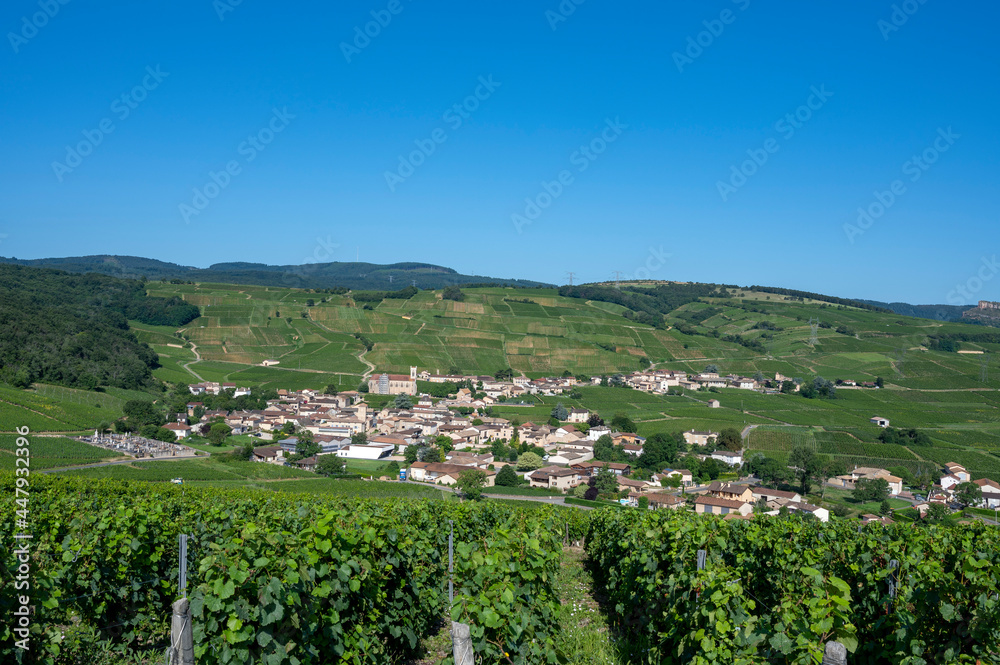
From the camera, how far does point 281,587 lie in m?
4.51

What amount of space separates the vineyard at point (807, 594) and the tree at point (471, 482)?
2656 cm

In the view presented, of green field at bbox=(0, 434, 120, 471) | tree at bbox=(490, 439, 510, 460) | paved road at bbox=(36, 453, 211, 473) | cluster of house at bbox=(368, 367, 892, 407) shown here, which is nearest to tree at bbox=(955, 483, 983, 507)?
tree at bbox=(490, 439, 510, 460)

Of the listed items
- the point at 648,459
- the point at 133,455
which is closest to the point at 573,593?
the point at 133,455

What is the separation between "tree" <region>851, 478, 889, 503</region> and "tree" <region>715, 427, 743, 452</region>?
11.8m

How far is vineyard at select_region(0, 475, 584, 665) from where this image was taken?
461cm

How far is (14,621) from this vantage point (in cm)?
481

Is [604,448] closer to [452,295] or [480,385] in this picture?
[480,385]

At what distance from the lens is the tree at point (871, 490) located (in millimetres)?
37344

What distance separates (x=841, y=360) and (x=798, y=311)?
4205 cm

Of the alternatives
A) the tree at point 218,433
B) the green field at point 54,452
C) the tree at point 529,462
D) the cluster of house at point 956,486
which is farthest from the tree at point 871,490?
the tree at point 218,433

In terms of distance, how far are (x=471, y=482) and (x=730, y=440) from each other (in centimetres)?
2443

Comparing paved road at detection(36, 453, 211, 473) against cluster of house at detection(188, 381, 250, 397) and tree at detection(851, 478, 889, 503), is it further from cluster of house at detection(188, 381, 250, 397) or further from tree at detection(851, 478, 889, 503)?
tree at detection(851, 478, 889, 503)

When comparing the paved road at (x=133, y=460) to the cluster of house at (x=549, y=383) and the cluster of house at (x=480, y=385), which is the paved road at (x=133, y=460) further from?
the cluster of house at (x=549, y=383)

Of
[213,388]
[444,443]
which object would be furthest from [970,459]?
[213,388]
